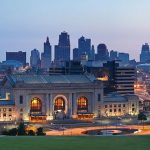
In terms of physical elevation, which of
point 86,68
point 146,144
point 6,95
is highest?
point 86,68

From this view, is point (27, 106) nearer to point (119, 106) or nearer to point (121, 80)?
point (119, 106)

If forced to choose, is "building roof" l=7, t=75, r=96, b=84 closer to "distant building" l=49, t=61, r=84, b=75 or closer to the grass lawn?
"distant building" l=49, t=61, r=84, b=75

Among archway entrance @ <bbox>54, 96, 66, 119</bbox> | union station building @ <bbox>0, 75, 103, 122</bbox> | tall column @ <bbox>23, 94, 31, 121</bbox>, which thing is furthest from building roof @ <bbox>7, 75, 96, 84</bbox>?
archway entrance @ <bbox>54, 96, 66, 119</bbox>

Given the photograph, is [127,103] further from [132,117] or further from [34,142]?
[34,142]

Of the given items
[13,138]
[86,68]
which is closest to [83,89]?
[86,68]

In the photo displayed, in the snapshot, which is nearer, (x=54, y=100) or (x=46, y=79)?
(x=54, y=100)

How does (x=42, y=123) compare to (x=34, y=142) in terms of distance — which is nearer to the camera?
(x=34, y=142)

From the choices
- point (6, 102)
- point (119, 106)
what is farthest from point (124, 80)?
point (6, 102)
